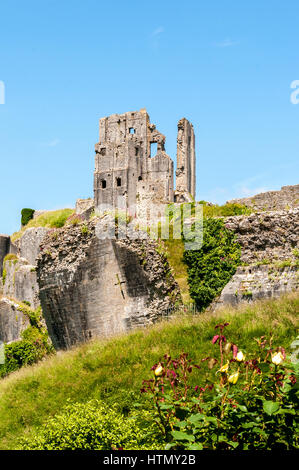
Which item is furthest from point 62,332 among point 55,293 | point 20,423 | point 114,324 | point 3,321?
point 3,321

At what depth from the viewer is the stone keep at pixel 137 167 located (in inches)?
2199

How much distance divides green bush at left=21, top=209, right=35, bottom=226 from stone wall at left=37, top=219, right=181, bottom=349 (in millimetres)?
47298

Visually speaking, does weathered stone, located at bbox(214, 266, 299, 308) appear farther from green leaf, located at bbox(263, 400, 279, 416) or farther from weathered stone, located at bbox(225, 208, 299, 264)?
green leaf, located at bbox(263, 400, 279, 416)

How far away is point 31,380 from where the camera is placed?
1305 cm

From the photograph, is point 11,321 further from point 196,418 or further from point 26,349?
point 196,418

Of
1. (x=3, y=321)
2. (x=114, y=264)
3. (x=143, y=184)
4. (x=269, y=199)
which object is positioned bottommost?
(x=3, y=321)

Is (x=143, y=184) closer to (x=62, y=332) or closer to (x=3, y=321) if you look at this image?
(x=3, y=321)

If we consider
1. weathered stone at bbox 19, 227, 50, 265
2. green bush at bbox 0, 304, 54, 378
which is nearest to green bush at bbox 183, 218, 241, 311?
green bush at bbox 0, 304, 54, 378

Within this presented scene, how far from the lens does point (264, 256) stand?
48.7ft

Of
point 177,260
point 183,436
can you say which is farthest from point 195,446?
point 177,260

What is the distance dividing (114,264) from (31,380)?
4.36 m

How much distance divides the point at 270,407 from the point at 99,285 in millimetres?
11742

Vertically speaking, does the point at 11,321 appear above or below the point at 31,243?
below

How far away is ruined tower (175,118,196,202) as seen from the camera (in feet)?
183
